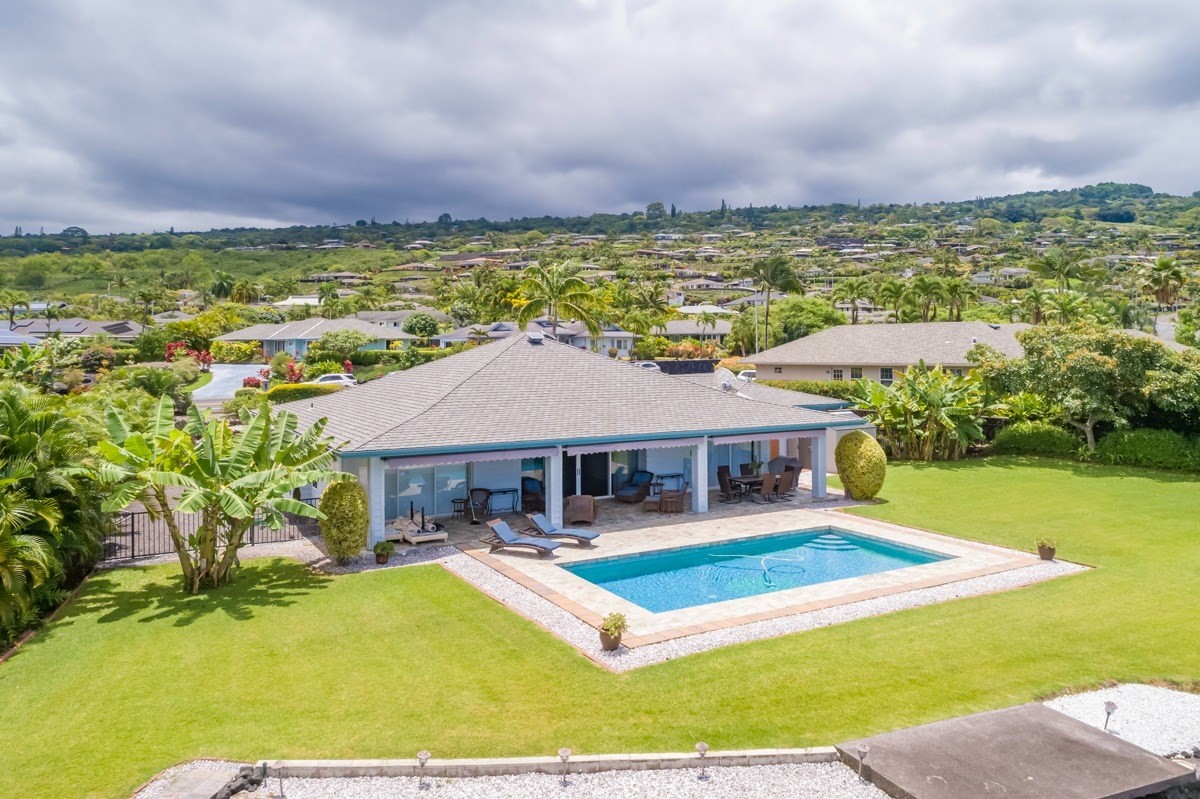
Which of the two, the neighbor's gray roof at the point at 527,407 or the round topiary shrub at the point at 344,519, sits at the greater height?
the neighbor's gray roof at the point at 527,407

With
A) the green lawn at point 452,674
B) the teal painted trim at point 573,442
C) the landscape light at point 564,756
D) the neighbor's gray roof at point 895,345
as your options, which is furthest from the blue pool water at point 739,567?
the neighbor's gray roof at point 895,345

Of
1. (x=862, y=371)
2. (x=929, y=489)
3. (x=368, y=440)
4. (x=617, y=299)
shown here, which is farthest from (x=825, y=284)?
(x=368, y=440)

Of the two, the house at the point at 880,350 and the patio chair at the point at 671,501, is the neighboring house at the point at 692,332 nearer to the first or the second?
the house at the point at 880,350

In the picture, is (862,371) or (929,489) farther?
(862,371)

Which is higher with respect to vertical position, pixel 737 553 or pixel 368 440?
pixel 368 440

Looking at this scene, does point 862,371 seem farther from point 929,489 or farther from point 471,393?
point 471,393

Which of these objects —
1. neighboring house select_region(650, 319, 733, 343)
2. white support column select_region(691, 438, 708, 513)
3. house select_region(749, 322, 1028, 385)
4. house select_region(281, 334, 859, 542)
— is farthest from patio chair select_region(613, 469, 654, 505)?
neighboring house select_region(650, 319, 733, 343)

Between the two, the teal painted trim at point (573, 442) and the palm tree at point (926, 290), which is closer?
the teal painted trim at point (573, 442)

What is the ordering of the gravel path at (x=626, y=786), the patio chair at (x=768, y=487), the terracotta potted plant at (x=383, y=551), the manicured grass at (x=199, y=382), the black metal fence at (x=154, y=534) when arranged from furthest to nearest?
the manicured grass at (x=199, y=382) < the patio chair at (x=768, y=487) < the black metal fence at (x=154, y=534) < the terracotta potted plant at (x=383, y=551) < the gravel path at (x=626, y=786)
